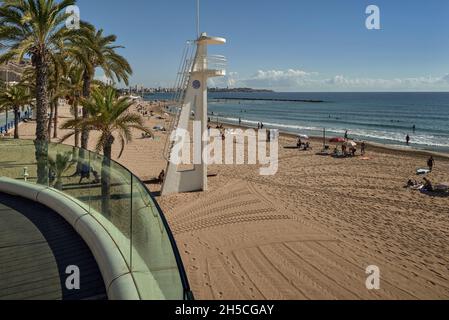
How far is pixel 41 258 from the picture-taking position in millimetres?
6258

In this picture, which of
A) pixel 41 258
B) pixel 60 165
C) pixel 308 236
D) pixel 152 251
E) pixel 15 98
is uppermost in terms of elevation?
pixel 15 98

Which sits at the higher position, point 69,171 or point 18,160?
point 18,160

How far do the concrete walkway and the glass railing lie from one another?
1.95 feet

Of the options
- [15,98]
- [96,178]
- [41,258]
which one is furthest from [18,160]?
[15,98]

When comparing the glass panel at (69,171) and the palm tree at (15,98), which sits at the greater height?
the palm tree at (15,98)

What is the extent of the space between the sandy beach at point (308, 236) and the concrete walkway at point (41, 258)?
343 cm

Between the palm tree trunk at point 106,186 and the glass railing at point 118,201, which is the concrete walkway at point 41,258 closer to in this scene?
the glass railing at point 118,201

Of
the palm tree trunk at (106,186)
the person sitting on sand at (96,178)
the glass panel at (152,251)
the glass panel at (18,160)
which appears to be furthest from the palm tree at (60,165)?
the glass panel at (152,251)

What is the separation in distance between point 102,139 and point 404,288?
1145 centimetres

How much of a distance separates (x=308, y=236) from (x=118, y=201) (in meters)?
7.83

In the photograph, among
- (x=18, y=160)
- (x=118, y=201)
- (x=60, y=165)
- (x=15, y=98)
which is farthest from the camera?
(x=15, y=98)

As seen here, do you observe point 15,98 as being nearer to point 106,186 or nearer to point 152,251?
point 106,186

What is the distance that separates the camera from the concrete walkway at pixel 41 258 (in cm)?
→ 534

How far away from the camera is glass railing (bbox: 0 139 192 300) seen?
464 cm
